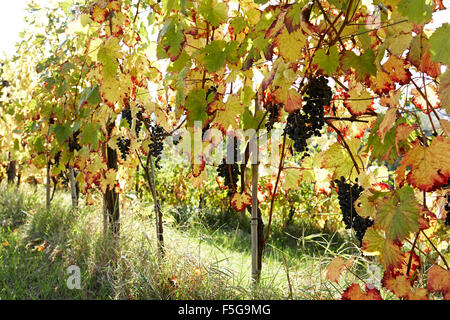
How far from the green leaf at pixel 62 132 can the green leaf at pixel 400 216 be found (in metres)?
2.71

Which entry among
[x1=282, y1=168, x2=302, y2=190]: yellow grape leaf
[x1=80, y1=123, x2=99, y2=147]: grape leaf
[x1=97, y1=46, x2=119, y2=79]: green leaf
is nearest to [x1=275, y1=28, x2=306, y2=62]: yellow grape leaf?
[x1=282, y1=168, x2=302, y2=190]: yellow grape leaf

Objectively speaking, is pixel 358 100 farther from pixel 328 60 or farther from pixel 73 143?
pixel 73 143

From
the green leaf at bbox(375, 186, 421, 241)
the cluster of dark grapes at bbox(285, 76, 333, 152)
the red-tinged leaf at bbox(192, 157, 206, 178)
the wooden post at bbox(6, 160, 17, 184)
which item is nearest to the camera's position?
the green leaf at bbox(375, 186, 421, 241)

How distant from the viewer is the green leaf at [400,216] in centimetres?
106

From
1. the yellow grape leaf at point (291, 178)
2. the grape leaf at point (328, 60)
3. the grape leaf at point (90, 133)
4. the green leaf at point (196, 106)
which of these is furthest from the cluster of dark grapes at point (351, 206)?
the grape leaf at point (90, 133)

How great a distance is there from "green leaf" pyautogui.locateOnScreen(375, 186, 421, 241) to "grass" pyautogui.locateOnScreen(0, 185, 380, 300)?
77 cm

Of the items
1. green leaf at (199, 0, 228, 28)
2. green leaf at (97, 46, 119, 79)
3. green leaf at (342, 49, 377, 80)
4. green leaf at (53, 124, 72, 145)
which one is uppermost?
green leaf at (199, 0, 228, 28)

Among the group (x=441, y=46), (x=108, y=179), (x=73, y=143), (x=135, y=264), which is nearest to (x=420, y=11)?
(x=441, y=46)

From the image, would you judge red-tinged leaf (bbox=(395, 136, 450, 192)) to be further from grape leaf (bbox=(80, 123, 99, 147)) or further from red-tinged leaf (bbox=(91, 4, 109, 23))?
grape leaf (bbox=(80, 123, 99, 147))

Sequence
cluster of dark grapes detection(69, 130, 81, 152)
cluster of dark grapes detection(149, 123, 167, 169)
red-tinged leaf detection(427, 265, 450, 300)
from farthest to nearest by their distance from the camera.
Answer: cluster of dark grapes detection(69, 130, 81, 152)
cluster of dark grapes detection(149, 123, 167, 169)
red-tinged leaf detection(427, 265, 450, 300)

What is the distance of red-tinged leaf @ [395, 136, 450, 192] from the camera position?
109cm

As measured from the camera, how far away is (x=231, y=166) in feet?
6.64

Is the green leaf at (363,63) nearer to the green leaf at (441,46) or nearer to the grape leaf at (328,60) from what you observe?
the grape leaf at (328,60)
